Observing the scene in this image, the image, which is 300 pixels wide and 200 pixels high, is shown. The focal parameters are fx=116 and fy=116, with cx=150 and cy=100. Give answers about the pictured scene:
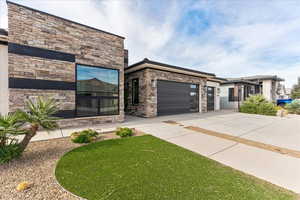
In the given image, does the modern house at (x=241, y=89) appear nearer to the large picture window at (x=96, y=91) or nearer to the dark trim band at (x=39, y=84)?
the large picture window at (x=96, y=91)

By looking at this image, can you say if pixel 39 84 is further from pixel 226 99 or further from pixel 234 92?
pixel 226 99

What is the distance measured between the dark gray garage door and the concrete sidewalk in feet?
18.3

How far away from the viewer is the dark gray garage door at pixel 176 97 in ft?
31.9

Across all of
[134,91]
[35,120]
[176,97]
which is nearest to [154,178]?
[35,120]

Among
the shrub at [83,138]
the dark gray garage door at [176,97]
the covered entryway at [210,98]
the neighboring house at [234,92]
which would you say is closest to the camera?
the shrub at [83,138]

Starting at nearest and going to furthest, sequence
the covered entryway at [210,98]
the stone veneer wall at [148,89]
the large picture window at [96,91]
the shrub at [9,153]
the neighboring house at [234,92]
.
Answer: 1. the shrub at [9,153]
2. the large picture window at [96,91]
3. the stone veneer wall at [148,89]
4. the covered entryway at [210,98]
5. the neighboring house at [234,92]

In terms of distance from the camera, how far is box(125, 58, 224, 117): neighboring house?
8945 millimetres

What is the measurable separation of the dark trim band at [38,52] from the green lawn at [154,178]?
4771 millimetres

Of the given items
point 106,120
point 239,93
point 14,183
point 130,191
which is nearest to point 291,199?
point 130,191

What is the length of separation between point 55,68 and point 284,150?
30.7ft

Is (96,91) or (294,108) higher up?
(96,91)

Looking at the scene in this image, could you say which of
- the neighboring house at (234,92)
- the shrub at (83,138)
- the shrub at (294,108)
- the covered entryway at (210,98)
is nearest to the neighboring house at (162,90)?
the covered entryway at (210,98)

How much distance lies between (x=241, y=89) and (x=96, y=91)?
18445 mm

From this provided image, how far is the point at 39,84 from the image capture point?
17.2 feet
